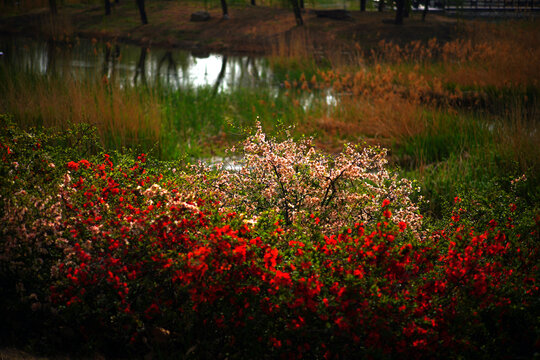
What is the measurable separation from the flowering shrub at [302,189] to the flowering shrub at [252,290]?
2.66ft

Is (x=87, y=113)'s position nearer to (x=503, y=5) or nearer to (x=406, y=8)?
(x=503, y=5)

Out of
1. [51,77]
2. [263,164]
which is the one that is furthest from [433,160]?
[51,77]

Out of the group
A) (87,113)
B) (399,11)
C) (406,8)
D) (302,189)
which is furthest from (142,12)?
(302,189)

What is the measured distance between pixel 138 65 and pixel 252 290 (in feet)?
43.3

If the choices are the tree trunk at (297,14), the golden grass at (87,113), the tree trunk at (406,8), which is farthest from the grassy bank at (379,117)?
the tree trunk at (297,14)

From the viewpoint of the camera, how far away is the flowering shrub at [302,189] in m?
3.52

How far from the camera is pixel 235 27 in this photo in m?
22.4

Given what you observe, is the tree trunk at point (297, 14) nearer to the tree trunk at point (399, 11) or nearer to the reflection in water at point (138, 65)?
the tree trunk at point (399, 11)

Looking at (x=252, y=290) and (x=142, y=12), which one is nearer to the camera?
(x=252, y=290)

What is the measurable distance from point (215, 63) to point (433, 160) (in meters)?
11.4

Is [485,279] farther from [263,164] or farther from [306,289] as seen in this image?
[263,164]

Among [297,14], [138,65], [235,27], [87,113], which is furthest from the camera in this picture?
[235,27]

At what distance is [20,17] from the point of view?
16516 mm

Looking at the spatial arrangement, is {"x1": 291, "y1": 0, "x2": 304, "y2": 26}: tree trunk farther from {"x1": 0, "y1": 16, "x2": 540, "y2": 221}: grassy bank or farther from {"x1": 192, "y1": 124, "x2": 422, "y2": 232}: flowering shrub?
{"x1": 192, "y1": 124, "x2": 422, "y2": 232}: flowering shrub
